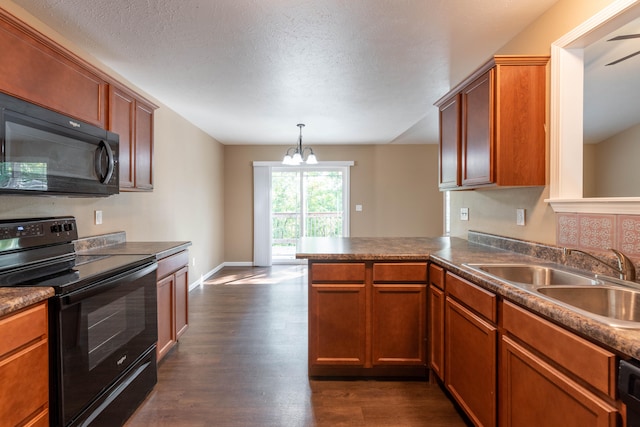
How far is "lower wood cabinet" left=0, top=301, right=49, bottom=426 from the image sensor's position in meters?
1.07

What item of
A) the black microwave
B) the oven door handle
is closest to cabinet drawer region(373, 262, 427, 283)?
the oven door handle

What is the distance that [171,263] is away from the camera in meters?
2.38

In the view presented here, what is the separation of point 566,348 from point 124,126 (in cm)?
276

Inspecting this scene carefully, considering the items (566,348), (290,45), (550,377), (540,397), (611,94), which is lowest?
(540,397)

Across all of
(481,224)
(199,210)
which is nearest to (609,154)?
(481,224)

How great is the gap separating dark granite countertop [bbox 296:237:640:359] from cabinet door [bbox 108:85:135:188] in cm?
139

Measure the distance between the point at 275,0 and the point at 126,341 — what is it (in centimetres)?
213

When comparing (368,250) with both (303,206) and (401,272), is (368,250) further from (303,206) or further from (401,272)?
(303,206)

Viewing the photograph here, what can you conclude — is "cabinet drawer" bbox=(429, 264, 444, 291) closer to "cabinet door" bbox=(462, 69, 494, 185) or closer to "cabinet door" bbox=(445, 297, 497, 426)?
"cabinet door" bbox=(445, 297, 497, 426)

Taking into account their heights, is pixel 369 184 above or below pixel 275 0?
below

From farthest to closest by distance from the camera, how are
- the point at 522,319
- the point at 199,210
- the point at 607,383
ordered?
the point at 199,210, the point at 522,319, the point at 607,383

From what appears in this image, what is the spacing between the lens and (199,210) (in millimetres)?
4754

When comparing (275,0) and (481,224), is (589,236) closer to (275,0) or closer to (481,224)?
(481,224)

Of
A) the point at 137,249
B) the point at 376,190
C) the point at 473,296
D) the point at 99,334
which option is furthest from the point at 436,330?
the point at 376,190
